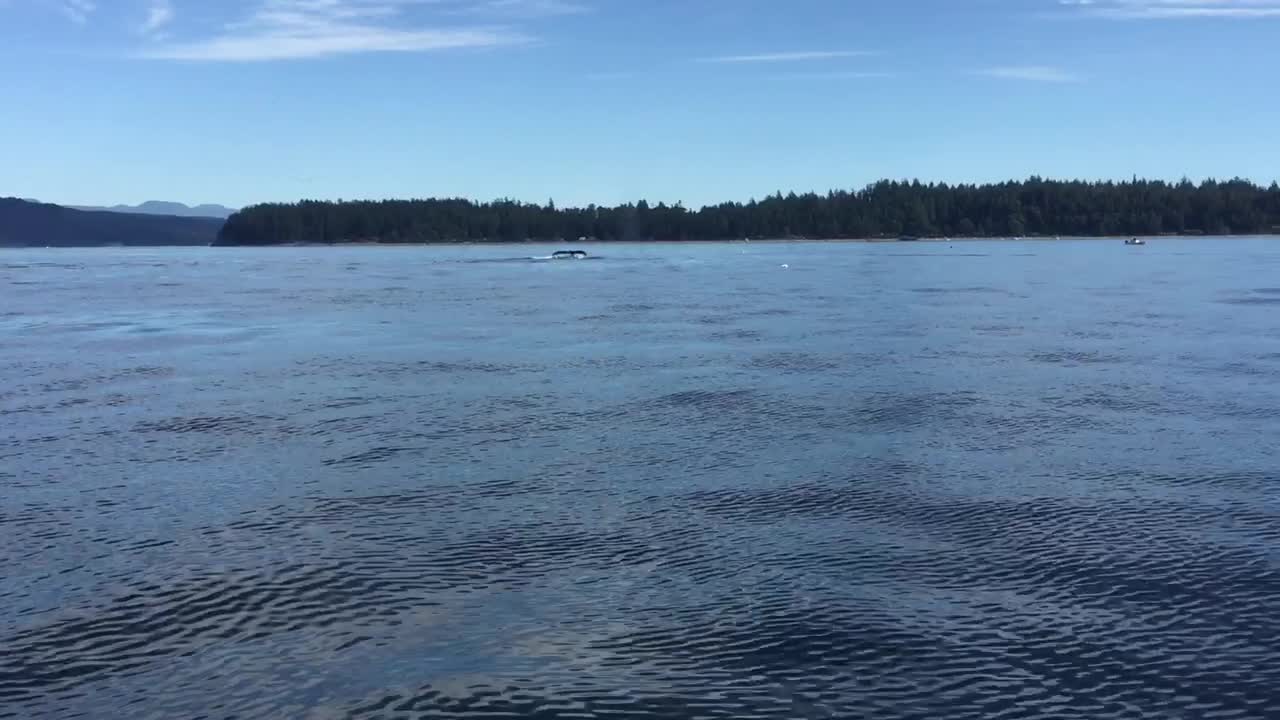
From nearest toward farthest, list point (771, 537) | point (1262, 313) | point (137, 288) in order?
point (771, 537) < point (1262, 313) < point (137, 288)

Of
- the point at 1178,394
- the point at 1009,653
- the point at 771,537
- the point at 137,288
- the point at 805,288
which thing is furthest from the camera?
the point at 137,288

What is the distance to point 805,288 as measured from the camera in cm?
6606

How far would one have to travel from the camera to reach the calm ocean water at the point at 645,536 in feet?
32.3

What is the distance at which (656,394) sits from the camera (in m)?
24.6

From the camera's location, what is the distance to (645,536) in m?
13.9

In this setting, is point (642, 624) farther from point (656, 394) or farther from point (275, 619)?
point (656, 394)

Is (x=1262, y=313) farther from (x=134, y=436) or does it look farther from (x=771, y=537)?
(x=134, y=436)

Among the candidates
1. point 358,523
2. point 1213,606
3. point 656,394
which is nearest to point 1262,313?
point 656,394

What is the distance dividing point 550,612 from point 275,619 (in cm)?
281

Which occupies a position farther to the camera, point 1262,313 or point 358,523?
point 1262,313

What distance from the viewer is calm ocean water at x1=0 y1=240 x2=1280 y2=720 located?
9852mm

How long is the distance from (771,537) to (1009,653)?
3.98m

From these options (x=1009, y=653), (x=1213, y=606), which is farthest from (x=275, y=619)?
(x=1213, y=606)

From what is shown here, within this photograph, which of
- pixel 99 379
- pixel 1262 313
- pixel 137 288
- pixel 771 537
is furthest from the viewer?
pixel 137 288
